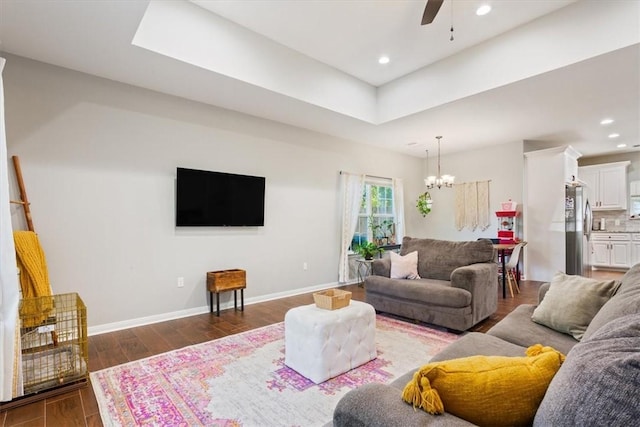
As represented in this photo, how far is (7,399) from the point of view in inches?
78.8

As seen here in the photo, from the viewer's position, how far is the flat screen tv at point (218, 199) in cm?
386

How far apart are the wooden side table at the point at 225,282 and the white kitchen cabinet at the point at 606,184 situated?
8183 mm

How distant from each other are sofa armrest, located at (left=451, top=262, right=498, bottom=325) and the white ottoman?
1.22 meters

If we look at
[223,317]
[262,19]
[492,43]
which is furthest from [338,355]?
[492,43]

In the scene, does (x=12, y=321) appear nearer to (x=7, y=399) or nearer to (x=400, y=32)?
(x=7, y=399)

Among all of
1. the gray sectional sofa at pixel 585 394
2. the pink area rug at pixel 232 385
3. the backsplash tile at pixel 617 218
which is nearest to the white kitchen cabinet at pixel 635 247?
the backsplash tile at pixel 617 218

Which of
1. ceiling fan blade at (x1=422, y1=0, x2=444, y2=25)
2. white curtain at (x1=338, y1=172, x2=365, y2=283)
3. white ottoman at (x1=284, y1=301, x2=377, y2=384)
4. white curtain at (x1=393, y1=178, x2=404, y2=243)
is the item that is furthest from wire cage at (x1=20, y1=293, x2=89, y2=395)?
white curtain at (x1=393, y1=178, x2=404, y2=243)

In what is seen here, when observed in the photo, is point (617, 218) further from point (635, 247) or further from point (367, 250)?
point (367, 250)

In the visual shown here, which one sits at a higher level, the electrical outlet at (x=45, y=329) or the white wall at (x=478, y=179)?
the white wall at (x=478, y=179)

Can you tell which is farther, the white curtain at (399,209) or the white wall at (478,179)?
the white curtain at (399,209)

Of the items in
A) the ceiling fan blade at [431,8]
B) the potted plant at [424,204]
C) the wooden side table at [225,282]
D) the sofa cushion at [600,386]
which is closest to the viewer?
the sofa cushion at [600,386]

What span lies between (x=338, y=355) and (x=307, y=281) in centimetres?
285

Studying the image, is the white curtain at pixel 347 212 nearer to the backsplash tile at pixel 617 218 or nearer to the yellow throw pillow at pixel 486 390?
the yellow throw pillow at pixel 486 390

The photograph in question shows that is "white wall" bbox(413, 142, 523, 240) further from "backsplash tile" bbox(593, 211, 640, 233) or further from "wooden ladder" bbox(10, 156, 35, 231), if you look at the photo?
"wooden ladder" bbox(10, 156, 35, 231)
